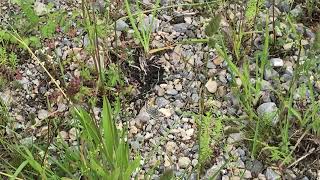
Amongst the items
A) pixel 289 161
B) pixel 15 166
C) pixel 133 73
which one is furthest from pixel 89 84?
pixel 289 161

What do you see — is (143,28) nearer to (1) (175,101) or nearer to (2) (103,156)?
(1) (175,101)

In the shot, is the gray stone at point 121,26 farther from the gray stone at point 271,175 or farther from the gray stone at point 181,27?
the gray stone at point 271,175

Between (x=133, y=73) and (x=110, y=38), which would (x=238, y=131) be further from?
(x=110, y=38)

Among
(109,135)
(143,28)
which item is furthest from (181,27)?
(109,135)

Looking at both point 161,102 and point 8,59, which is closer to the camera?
point 161,102

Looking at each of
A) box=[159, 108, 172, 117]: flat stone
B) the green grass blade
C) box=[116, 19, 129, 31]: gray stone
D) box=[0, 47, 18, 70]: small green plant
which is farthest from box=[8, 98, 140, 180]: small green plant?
box=[116, 19, 129, 31]: gray stone

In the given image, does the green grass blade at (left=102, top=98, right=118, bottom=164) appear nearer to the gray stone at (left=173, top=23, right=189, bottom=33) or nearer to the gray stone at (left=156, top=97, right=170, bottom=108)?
the gray stone at (left=156, top=97, right=170, bottom=108)

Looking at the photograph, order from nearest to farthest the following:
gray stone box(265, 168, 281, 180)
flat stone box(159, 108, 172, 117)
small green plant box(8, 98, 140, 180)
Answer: small green plant box(8, 98, 140, 180), gray stone box(265, 168, 281, 180), flat stone box(159, 108, 172, 117)
